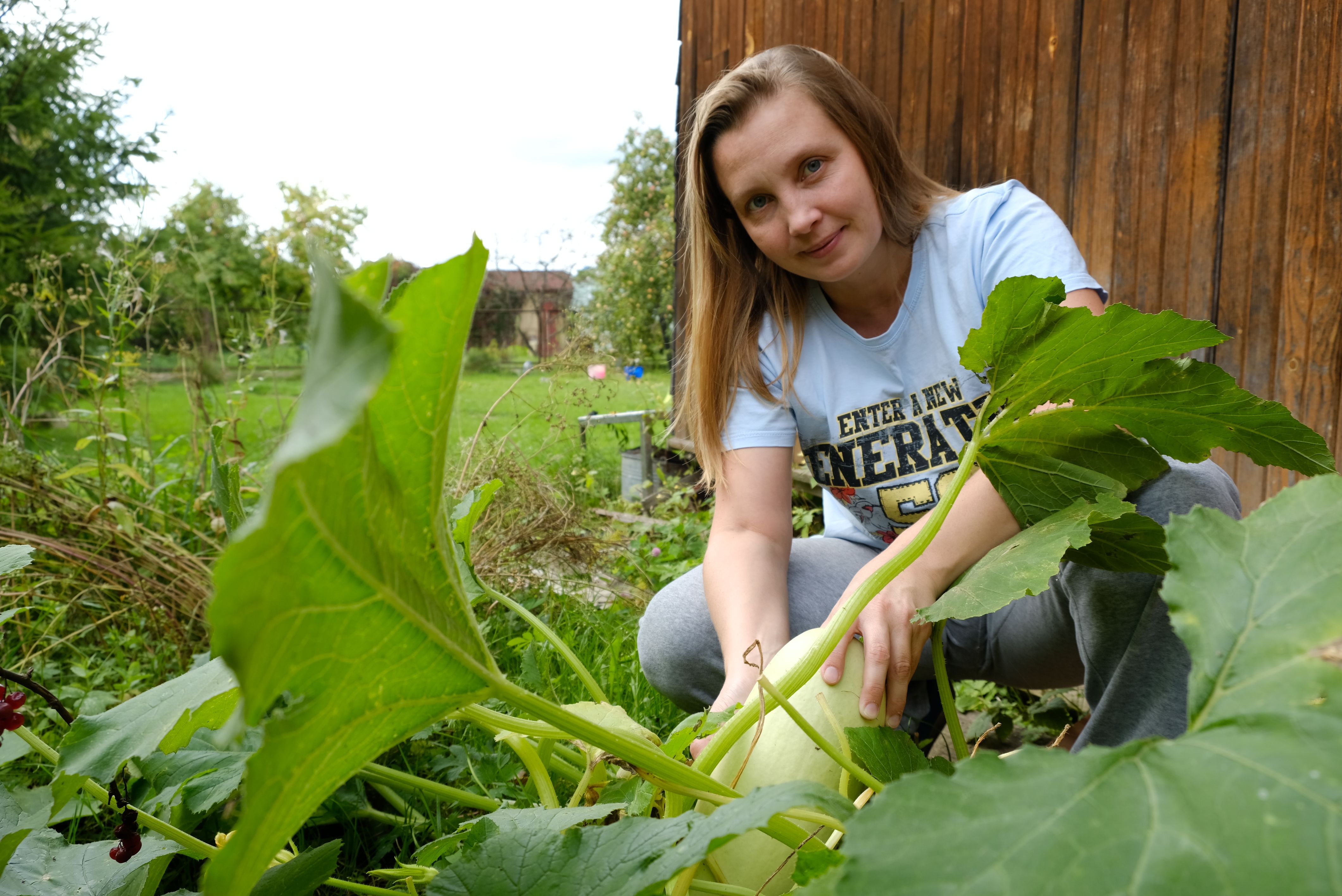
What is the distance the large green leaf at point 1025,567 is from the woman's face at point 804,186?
39.0 inches

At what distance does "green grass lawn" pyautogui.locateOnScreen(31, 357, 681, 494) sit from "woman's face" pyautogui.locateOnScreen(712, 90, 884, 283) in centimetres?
74

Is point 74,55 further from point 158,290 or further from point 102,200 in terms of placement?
point 158,290

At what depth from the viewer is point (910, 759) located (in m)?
0.74

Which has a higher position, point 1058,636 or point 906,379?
point 906,379

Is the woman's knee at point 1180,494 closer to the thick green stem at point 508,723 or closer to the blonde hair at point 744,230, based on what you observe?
the blonde hair at point 744,230

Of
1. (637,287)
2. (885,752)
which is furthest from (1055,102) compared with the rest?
(637,287)

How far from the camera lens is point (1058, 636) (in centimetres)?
153

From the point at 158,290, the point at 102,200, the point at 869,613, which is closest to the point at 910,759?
the point at 869,613

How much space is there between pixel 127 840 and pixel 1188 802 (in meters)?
0.73

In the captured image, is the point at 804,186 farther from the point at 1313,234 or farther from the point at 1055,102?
the point at 1055,102

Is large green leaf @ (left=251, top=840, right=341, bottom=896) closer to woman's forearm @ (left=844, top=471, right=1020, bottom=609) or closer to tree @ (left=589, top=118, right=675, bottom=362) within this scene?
woman's forearm @ (left=844, top=471, right=1020, bottom=609)

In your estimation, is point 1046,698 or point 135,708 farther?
point 1046,698

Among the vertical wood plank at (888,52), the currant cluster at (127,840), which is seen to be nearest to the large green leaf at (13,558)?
the currant cluster at (127,840)

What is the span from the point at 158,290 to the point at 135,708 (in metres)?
2.36
